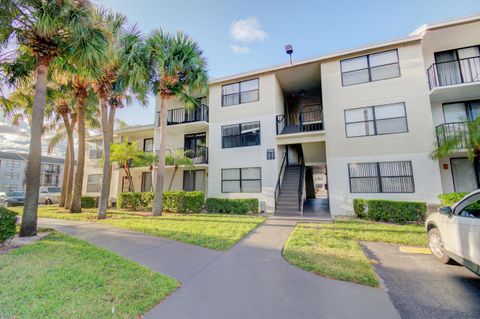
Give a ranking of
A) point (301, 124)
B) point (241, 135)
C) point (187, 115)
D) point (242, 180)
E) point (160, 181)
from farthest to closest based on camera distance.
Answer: point (187, 115) → point (241, 135) → point (242, 180) → point (301, 124) → point (160, 181)

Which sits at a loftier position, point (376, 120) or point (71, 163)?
point (376, 120)

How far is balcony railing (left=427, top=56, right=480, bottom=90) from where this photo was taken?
1089 cm

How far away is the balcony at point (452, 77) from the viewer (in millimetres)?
10477

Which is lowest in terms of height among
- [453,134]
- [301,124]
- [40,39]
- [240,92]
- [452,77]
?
[453,134]

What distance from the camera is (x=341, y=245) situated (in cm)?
610

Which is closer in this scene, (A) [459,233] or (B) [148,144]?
(A) [459,233]

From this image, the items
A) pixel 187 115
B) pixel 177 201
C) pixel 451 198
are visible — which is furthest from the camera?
pixel 187 115

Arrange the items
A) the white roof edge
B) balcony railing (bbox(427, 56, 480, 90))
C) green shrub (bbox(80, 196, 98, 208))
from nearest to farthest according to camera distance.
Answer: the white roof edge < balcony railing (bbox(427, 56, 480, 90)) < green shrub (bbox(80, 196, 98, 208))

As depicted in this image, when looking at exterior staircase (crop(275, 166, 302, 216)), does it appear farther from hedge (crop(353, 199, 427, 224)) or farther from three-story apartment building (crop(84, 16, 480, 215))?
hedge (crop(353, 199, 427, 224))

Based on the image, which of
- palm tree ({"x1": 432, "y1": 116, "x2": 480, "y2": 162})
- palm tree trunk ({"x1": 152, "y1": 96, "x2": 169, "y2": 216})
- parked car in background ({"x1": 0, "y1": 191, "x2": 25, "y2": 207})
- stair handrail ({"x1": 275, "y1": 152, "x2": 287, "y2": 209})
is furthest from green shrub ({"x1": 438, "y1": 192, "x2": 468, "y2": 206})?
parked car in background ({"x1": 0, "y1": 191, "x2": 25, "y2": 207})

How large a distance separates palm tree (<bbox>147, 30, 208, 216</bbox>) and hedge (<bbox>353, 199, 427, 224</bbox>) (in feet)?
36.1

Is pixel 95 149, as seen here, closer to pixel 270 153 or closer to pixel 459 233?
pixel 270 153

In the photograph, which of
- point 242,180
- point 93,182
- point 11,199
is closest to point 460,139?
point 242,180

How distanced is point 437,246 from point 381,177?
6.81 m
